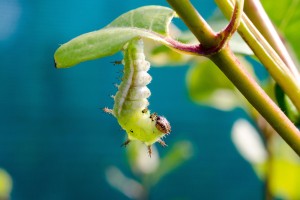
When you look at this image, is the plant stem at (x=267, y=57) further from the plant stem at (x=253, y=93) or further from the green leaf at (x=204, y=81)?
the green leaf at (x=204, y=81)

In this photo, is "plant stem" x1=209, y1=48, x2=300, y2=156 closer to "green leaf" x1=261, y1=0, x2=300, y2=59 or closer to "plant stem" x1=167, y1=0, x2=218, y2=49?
"plant stem" x1=167, y1=0, x2=218, y2=49

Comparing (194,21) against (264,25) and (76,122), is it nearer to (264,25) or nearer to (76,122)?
(264,25)

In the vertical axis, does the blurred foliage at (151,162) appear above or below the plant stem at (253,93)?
above

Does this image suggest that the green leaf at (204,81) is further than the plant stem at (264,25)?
Yes

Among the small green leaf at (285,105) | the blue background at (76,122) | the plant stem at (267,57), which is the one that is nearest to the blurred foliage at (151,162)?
the small green leaf at (285,105)

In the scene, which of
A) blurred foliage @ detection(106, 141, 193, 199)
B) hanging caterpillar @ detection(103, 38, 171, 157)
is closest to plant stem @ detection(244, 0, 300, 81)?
hanging caterpillar @ detection(103, 38, 171, 157)
